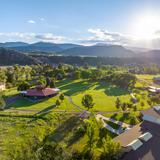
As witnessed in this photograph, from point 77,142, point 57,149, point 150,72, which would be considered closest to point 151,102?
point 77,142

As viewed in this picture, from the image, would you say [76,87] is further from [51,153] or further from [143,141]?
[51,153]

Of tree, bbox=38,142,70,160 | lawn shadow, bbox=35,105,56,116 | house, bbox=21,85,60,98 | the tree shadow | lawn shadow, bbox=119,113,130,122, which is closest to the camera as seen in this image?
tree, bbox=38,142,70,160

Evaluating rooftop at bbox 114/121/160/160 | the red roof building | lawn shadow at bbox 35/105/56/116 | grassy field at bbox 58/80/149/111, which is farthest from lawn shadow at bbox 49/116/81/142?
the red roof building

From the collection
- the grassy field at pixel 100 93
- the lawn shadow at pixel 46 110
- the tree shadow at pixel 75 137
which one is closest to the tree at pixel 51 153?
the tree shadow at pixel 75 137

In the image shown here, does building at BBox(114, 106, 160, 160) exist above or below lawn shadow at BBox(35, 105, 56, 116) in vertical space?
above

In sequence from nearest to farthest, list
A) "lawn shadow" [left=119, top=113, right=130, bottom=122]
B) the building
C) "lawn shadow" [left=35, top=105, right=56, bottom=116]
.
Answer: the building
"lawn shadow" [left=35, top=105, right=56, bottom=116]
"lawn shadow" [left=119, top=113, right=130, bottom=122]

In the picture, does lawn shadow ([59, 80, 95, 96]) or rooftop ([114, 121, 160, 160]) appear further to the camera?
lawn shadow ([59, 80, 95, 96])

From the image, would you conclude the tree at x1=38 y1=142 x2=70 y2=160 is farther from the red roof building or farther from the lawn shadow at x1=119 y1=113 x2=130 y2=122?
the red roof building
